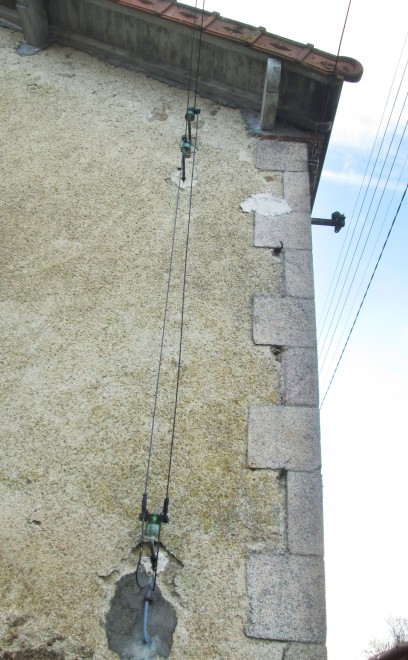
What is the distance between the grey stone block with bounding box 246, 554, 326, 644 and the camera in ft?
7.79

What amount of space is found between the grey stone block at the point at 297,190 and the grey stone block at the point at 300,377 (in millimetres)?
1112

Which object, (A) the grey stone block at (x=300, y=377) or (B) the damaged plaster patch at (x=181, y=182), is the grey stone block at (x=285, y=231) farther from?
(A) the grey stone block at (x=300, y=377)

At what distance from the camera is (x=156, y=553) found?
8.28 ft

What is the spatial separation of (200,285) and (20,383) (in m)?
1.11

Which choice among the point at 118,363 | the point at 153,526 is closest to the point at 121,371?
the point at 118,363

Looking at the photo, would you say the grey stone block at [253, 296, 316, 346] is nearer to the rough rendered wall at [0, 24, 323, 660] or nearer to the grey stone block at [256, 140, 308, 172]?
the rough rendered wall at [0, 24, 323, 660]

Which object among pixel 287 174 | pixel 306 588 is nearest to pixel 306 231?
pixel 287 174

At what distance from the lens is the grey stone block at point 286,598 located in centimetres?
238

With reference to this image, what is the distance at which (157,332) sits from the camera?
3.21 meters

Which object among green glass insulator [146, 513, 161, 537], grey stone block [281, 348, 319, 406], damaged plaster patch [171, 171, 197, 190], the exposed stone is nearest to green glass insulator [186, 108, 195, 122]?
damaged plaster patch [171, 171, 197, 190]

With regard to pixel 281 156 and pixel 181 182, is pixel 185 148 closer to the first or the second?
pixel 181 182

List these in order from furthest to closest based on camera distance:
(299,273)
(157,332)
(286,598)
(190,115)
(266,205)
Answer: (190,115)
(266,205)
(299,273)
(157,332)
(286,598)

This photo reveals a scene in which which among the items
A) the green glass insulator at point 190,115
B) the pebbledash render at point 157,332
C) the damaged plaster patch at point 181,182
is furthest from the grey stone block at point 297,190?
the green glass insulator at point 190,115

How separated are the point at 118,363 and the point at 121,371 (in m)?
0.05
